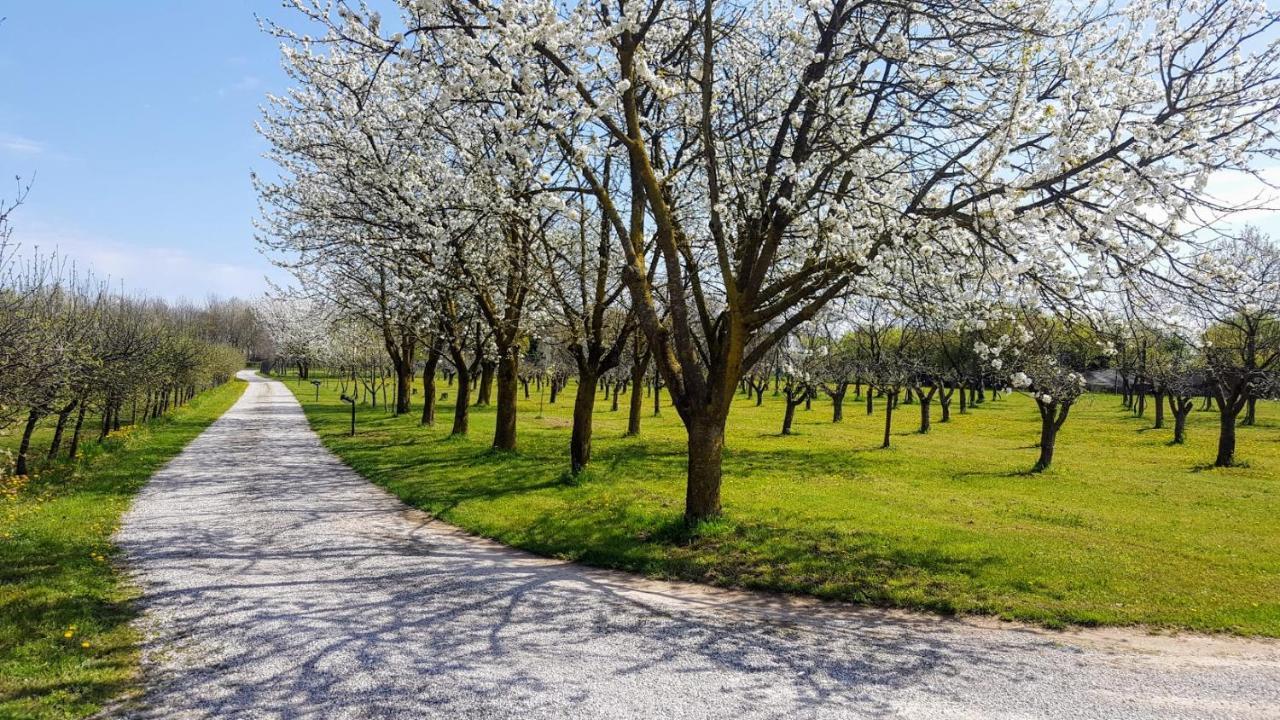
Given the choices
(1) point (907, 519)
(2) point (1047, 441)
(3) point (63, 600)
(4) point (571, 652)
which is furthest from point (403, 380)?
(4) point (571, 652)

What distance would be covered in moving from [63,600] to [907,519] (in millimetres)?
10546

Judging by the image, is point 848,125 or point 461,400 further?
point 461,400

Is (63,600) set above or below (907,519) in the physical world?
below

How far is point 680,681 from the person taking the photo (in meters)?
5.35

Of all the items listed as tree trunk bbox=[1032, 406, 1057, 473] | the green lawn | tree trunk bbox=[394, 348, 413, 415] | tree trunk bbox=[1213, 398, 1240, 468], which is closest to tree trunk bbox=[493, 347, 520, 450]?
the green lawn

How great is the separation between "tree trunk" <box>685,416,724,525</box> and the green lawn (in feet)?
1.12

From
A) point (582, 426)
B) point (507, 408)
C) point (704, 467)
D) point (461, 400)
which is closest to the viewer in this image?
point (704, 467)

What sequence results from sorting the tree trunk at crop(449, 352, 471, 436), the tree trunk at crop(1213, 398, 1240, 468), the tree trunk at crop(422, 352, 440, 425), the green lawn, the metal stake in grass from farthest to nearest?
the tree trunk at crop(422, 352, 440, 425) < the tree trunk at crop(449, 352, 471, 436) < the tree trunk at crop(1213, 398, 1240, 468) < the metal stake in grass < the green lawn

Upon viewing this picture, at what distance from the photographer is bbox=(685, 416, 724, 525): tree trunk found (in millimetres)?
9906

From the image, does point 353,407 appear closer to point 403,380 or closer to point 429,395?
point 429,395

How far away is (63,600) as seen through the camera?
6.51 m

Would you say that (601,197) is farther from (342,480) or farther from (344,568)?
(342,480)

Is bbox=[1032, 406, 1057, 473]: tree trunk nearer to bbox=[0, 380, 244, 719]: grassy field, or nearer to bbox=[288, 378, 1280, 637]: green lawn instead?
bbox=[288, 378, 1280, 637]: green lawn

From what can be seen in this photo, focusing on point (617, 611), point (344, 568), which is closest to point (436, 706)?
point (617, 611)
